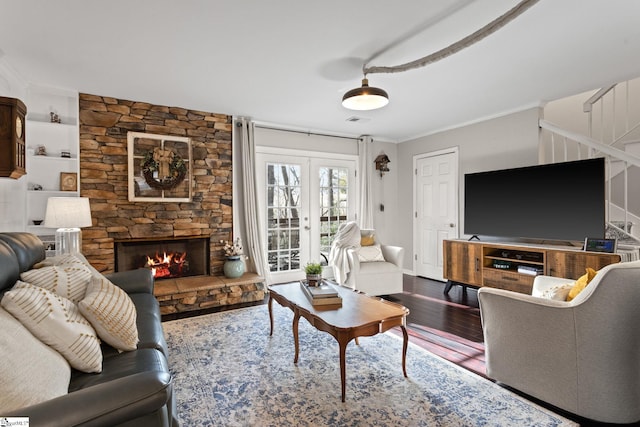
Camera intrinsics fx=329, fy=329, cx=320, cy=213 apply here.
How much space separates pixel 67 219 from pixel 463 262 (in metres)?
4.46

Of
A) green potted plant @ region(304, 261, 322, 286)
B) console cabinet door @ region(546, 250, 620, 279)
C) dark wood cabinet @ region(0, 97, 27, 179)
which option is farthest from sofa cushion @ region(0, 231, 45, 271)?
console cabinet door @ region(546, 250, 620, 279)

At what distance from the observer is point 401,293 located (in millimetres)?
4523

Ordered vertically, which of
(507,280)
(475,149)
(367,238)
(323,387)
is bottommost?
(323,387)

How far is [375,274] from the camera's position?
13.4 ft

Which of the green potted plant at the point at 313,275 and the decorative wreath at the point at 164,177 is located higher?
the decorative wreath at the point at 164,177

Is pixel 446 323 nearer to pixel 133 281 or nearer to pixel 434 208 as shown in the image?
pixel 434 208

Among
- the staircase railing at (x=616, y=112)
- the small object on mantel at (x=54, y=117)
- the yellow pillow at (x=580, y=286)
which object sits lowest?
the yellow pillow at (x=580, y=286)

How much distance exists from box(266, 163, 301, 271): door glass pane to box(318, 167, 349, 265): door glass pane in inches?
17.5

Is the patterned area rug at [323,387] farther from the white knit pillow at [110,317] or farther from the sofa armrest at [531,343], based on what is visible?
the white knit pillow at [110,317]

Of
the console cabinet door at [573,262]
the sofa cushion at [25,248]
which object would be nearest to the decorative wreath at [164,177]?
the sofa cushion at [25,248]

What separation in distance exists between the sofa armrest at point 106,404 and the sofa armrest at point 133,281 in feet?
5.86

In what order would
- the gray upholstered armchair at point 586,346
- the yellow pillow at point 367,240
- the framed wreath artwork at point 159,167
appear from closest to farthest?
the gray upholstered armchair at point 586,346
the framed wreath artwork at point 159,167
the yellow pillow at point 367,240

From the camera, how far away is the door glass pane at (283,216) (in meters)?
5.06

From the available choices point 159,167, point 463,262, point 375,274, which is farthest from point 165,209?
point 463,262
